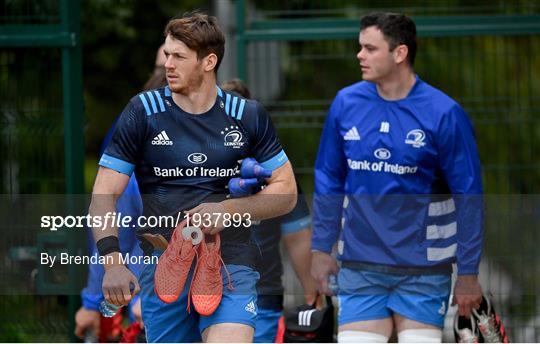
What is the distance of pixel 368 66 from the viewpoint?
688cm

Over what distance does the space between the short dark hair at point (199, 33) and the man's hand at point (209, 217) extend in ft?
2.19

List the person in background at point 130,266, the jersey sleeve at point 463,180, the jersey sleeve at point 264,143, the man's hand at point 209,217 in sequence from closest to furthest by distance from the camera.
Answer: the man's hand at point 209,217, the jersey sleeve at point 264,143, the person in background at point 130,266, the jersey sleeve at point 463,180

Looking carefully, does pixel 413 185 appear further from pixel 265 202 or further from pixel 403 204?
pixel 265 202

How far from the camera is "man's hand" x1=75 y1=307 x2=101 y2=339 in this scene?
306 inches

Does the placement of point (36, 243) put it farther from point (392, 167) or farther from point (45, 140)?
point (392, 167)

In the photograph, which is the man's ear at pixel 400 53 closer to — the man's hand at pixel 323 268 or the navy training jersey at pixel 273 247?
the navy training jersey at pixel 273 247

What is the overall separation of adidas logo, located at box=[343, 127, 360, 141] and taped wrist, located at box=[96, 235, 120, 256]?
170 centimetres

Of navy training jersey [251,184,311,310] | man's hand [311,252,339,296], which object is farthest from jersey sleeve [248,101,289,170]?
man's hand [311,252,339,296]

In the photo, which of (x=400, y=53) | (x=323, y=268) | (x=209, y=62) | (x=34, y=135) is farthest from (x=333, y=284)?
(x=34, y=135)

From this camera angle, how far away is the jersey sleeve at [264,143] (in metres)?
5.84

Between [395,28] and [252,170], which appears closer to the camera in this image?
[252,170]

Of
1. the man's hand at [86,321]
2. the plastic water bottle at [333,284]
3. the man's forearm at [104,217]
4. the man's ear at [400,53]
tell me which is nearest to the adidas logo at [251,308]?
the man's forearm at [104,217]

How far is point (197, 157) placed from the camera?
573cm

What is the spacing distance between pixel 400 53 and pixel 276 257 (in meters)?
1.31
